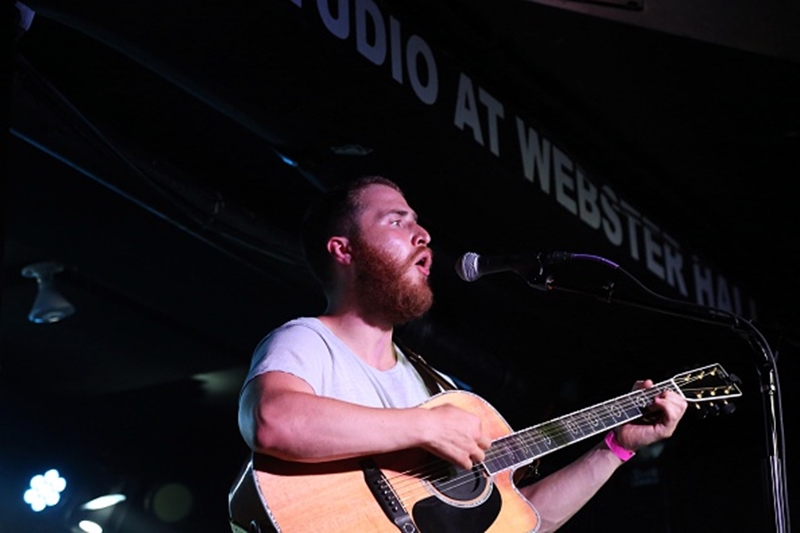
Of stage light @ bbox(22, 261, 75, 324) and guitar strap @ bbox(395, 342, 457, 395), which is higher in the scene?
stage light @ bbox(22, 261, 75, 324)

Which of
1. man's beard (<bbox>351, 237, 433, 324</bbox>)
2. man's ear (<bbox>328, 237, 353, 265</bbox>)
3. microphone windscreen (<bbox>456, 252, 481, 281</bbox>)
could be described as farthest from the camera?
man's ear (<bbox>328, 237, 353, 265</bbox>)

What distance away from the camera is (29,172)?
657 centimetres

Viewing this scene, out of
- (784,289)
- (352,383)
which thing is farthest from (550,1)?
(784,289)

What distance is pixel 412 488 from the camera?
3256mm

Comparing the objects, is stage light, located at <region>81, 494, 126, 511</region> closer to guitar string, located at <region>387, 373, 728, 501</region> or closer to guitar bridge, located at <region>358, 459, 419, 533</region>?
guitar string, located at <region>387, 373, 728, 501</region>

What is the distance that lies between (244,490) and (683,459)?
5.80 m

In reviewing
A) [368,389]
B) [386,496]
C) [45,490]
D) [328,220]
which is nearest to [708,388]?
[368,389]

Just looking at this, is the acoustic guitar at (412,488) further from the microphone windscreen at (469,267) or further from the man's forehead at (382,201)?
the man's forehead at (382,201)

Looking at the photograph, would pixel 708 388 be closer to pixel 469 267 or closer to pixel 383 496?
pixel 469 267

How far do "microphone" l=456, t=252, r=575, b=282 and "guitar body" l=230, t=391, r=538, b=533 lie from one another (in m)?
0.39

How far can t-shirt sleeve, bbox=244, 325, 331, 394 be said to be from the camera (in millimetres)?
3262

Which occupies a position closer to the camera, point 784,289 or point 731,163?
point 731,163

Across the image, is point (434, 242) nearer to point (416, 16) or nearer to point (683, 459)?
point (416, 16)

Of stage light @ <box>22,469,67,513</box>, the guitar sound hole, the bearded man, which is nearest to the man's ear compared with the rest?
the bearded man
